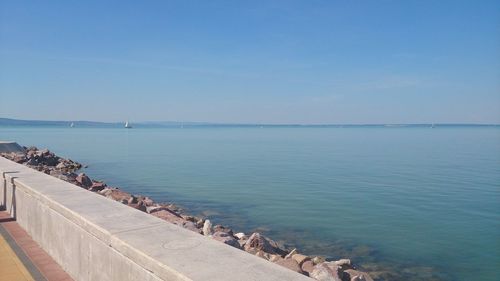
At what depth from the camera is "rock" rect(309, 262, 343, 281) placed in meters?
6.44

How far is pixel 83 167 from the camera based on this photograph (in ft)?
103

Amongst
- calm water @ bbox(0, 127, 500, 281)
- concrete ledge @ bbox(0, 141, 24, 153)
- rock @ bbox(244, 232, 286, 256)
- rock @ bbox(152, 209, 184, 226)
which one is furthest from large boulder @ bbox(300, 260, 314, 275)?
concrete ledge @ bbox(0, 141, 24, 153)

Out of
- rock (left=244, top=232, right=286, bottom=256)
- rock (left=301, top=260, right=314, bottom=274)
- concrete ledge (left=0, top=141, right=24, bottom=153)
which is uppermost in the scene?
concrete ledge (left=0, top=141, right=24, bottom=153)

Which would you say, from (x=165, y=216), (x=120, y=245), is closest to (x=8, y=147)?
(x=165, y=216)

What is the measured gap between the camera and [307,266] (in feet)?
24.4

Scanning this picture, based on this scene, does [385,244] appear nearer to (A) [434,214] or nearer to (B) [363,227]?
(B) [363,227]

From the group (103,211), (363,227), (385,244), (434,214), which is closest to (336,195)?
(434,214)

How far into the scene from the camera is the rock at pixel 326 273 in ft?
21.1

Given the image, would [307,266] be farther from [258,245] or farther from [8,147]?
[8,147]

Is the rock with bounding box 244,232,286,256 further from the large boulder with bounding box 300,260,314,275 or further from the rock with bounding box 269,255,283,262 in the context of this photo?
the large boulder with bounding box 300,260,314,275

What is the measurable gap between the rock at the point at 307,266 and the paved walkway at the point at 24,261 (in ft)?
13.1

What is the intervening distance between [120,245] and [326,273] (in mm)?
3953

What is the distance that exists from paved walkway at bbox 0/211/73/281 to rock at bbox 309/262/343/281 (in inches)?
141

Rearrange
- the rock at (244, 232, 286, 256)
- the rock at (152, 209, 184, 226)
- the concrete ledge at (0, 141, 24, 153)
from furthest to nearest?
the concrete ledge at (0, 141, 24, 153) → the rock at (152, 209, 184, 226) → the rock at (244, 232, 286, 256)
